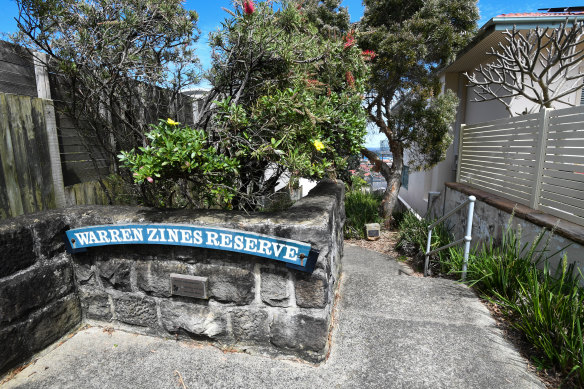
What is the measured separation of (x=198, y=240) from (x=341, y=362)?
4.39ft

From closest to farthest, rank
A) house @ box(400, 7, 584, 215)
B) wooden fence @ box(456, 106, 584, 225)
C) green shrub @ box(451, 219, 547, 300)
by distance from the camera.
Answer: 1. green shrub @ box(451, 219, 547, 300)
2. wooden fence @ box(456, 106, 584, 225)
3. house @ box(400, 7, 584, 215)

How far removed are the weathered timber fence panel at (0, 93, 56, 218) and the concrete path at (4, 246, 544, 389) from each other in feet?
3.79

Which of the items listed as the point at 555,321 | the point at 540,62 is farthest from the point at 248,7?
the point at 540,62

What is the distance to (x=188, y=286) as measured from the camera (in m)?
2.46

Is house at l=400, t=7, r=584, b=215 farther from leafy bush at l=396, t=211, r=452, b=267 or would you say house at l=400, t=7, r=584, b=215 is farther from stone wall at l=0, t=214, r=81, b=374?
stone wall at l=0, t=214, r=81, b=374

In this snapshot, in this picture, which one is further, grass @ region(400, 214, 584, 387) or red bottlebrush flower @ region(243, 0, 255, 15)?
red bottlebrush flower @ region(243, 0, 255, 15)

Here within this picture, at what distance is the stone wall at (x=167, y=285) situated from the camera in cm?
229

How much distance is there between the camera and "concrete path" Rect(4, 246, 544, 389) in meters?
2.17

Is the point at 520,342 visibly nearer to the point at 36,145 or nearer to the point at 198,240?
the point at 198,240

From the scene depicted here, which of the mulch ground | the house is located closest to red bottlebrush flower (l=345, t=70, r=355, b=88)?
the mulch ground

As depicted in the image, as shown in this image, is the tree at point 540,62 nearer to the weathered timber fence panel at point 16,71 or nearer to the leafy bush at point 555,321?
the leafy bush at point 555,321

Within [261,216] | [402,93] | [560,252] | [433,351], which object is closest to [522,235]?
[560,252]

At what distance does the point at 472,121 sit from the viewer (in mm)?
8117

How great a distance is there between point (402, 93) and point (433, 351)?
6363mm
